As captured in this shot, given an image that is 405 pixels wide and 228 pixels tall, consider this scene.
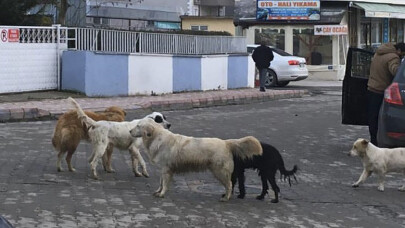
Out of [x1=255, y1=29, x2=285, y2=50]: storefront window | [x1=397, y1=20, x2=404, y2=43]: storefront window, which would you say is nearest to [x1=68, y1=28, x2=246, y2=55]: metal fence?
[x1=255, y1=29, x2=285, y2=50]: storefront window

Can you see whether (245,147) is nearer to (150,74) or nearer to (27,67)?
(27,67)

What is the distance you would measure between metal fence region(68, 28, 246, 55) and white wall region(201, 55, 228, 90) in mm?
441

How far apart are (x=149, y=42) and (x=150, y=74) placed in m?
1.07

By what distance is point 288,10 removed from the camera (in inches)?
1203

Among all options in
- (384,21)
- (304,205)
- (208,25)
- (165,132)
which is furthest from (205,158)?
(208,25)

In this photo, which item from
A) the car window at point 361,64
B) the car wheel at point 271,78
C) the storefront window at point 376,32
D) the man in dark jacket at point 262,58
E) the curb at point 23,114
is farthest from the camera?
the storefront window at point 376,32

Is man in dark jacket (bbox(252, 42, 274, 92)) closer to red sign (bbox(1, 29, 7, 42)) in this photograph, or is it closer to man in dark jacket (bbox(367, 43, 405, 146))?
red sign (bbox(1, 29, 7, 42))

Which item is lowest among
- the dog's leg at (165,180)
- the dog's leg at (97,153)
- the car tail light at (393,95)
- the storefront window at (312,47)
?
the dog's leg at (165,180)

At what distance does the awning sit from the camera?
31031mm

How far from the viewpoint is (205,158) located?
732cm

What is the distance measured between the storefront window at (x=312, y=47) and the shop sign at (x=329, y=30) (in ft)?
2.73

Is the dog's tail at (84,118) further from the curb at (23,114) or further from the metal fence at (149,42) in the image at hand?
the metal fence at (149,42)

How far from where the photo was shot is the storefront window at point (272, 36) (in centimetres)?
3126

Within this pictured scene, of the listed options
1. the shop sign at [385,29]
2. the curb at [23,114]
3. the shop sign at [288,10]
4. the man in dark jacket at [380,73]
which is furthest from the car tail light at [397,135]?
the shop sign at [385,29]
